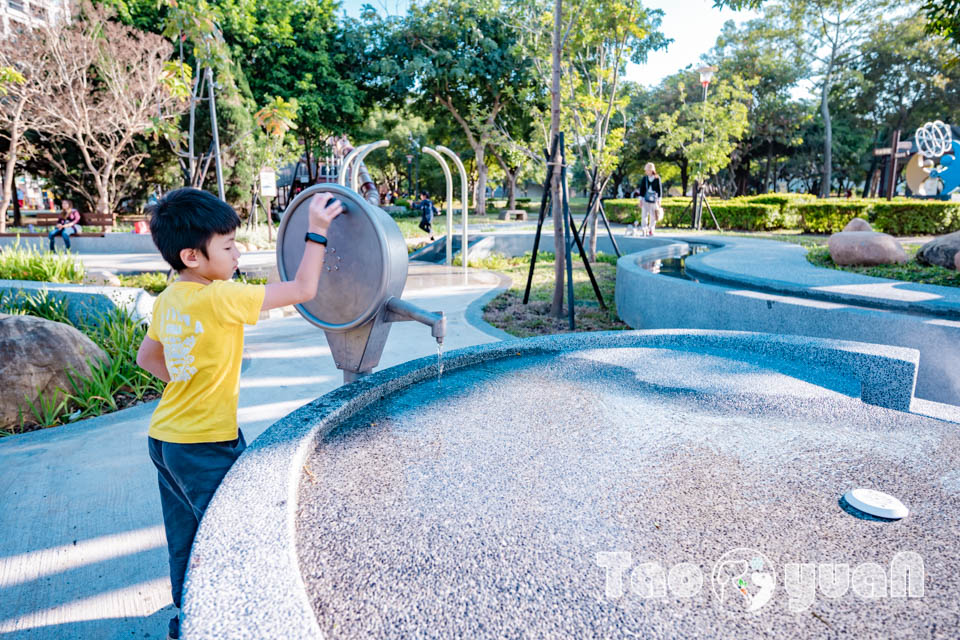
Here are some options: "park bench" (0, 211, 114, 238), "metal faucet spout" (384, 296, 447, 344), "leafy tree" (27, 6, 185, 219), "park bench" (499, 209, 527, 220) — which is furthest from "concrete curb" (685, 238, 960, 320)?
"park bench" (499, 209, 527, 220)

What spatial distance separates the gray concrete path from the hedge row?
56.3ft

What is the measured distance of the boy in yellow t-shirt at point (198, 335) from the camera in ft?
5.93

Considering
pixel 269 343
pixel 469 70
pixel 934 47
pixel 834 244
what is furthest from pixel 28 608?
pixel 934 47

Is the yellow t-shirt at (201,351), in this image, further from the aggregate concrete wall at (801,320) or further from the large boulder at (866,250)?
the large boulder at (866,250)

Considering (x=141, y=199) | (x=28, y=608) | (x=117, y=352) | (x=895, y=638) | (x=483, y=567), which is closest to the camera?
(x=895, y=638)

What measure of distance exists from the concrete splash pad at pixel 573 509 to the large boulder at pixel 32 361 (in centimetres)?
258

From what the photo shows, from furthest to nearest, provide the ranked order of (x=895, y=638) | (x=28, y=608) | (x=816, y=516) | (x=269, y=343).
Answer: (x=269, y=343)
(x=28, y=608)
(x=816, y=516)
(x=895, y=638)

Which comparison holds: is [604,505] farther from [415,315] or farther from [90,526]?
[90,526]

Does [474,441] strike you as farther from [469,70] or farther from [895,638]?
[469,70]

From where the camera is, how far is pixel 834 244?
757 centimetres

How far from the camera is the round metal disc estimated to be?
7.35ft

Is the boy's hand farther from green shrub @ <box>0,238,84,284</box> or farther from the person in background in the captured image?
the person in background

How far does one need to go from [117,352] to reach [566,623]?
4.54 metres

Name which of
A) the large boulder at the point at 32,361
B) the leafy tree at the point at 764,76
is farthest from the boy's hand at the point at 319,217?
the leafy tree at the point at 764,76
